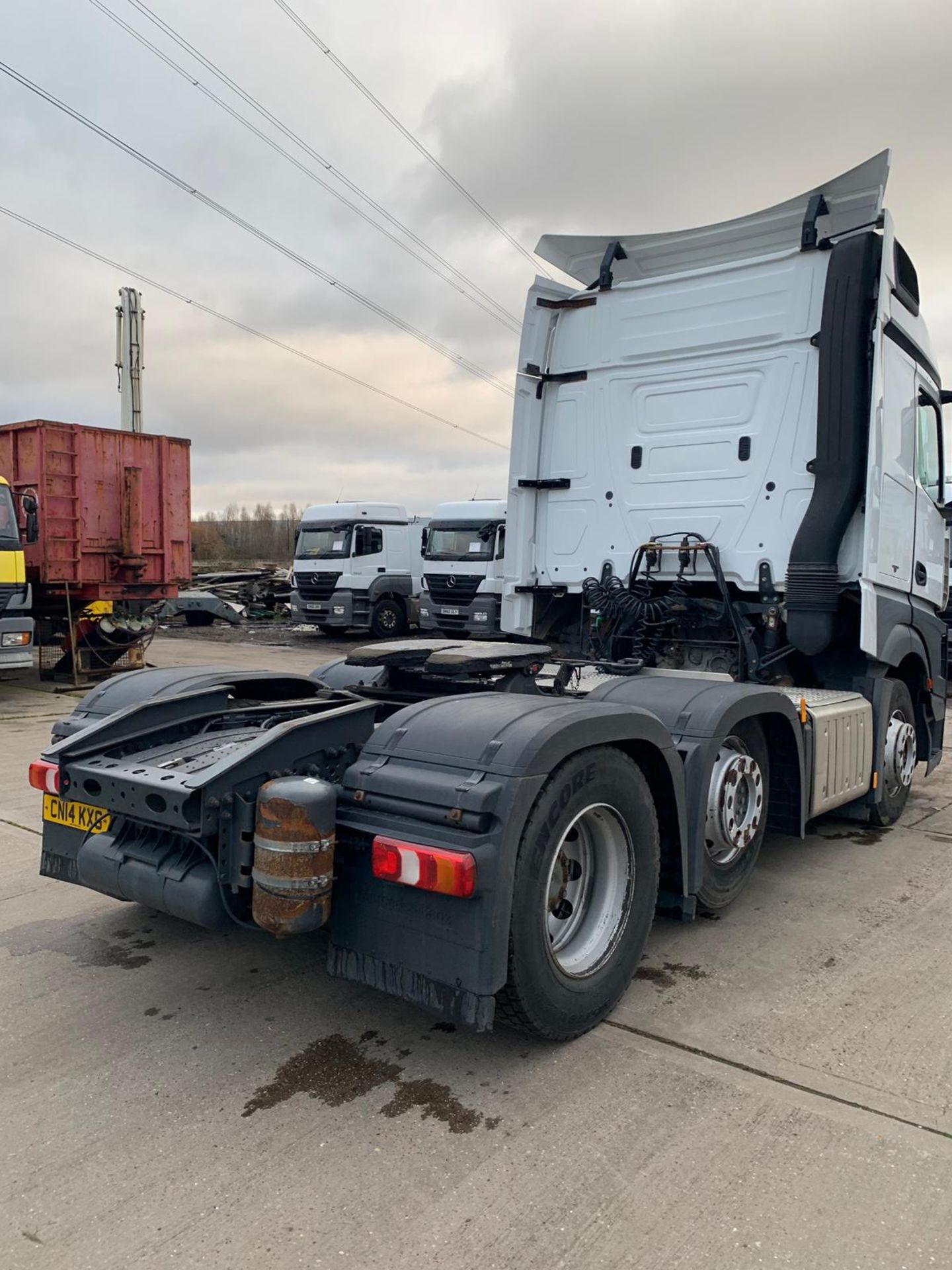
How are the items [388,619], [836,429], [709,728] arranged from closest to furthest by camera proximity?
[709,728]
[836,429]
[388,619]

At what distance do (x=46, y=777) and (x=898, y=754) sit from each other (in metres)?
4.99

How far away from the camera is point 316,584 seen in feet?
72.2

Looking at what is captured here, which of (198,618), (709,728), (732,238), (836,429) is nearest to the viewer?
(709,728)

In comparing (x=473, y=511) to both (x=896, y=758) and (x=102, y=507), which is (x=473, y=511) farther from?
(x=896, y=758)

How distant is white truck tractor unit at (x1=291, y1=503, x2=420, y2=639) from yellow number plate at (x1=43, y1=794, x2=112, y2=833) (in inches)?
696

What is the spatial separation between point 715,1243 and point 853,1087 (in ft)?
3.09

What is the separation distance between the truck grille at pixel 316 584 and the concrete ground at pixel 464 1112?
1758 centimetres

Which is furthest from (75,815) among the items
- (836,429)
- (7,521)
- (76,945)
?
(7,521)

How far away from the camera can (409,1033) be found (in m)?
3.31

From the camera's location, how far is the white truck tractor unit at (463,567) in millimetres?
18844

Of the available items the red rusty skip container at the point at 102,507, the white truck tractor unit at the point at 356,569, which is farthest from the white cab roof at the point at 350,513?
the red rusty skip container at the point at 102,507

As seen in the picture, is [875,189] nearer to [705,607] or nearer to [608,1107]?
[705,607]

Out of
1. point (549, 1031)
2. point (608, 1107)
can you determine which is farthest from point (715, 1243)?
point (549, 1031)

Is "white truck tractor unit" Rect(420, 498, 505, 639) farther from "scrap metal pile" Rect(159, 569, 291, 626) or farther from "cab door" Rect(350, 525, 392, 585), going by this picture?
"scrap metal pile" Rect(159, 569, 291, 626)
